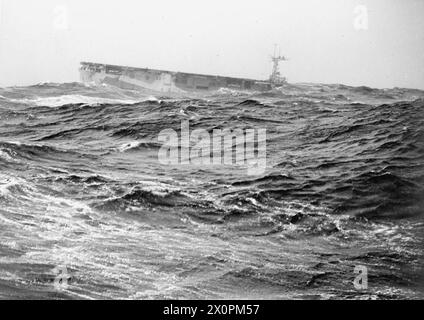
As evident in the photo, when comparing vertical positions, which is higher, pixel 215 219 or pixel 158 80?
pixel 158 80

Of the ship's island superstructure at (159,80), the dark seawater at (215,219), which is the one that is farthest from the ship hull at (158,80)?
the dark seawater at (215,219)

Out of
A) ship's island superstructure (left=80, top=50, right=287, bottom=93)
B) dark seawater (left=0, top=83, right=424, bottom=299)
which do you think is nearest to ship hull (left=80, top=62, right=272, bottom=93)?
ship's island superstructure (left=80, top=50, right=287, bottom=93)

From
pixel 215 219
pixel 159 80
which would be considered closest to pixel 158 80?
pixel 159 80

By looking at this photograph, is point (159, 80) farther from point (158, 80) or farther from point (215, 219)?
point (215, 219)

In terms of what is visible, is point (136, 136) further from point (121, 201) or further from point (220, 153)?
point (121, 201)

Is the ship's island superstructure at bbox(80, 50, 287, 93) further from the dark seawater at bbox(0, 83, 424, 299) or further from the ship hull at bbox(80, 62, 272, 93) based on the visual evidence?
the dark seawater at bbox(0, 83, 424, 299)

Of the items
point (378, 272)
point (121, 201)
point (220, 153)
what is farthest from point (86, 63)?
point (378, 272)
